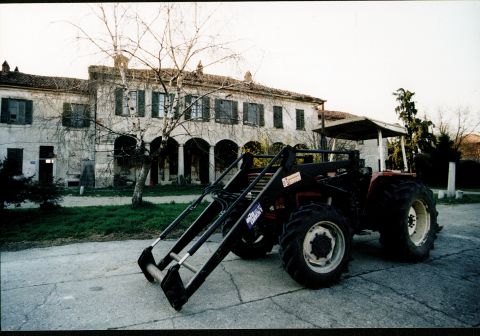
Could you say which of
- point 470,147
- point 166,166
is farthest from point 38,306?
point 470,147

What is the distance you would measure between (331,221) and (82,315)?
2.67 meters

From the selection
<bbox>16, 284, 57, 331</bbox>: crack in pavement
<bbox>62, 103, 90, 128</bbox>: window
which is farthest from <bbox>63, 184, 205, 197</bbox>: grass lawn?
<bbox>16, 284, 57, 331</bbox>: crack in pavement

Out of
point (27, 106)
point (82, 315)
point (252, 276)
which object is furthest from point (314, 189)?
point (27, 106)

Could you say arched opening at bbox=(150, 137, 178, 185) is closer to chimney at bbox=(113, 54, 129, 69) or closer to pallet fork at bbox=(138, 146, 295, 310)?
chimney at bbox=(113, 54, 129, 69)

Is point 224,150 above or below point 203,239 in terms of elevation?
above

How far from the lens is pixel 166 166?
24969 mm

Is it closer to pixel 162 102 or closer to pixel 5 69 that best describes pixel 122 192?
pixel 162 102

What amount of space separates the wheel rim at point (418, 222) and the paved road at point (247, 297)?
1.15 feet

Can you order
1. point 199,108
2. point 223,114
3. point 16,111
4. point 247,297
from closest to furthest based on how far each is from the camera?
1. point 247,297
2. point 199,108
3. point 223,114
4. point 16,111

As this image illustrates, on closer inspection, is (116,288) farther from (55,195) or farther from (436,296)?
(55,195)

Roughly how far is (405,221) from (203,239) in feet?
9.35

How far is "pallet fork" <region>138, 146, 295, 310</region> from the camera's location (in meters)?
2.54

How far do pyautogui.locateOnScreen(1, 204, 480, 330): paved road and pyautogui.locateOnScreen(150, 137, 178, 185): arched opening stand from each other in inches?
803

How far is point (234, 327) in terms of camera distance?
235 centimetres
